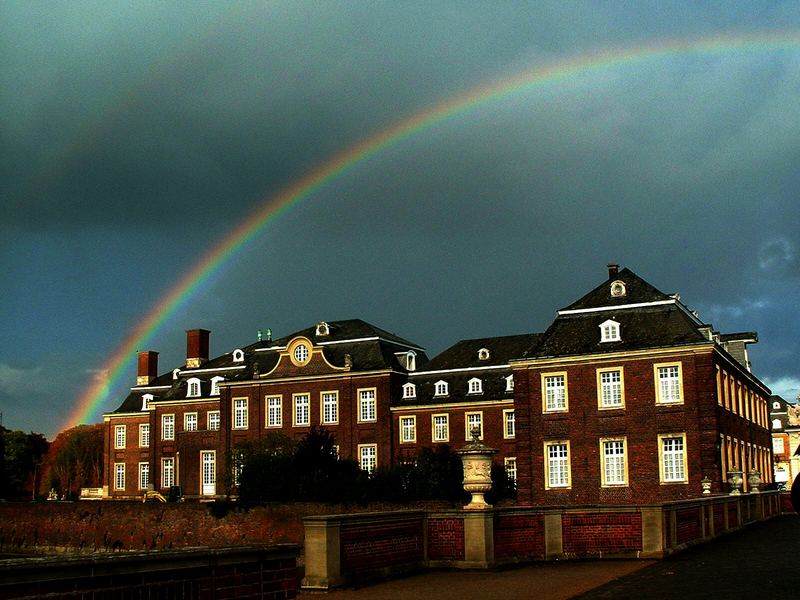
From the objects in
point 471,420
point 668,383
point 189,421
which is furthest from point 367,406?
point 668,383

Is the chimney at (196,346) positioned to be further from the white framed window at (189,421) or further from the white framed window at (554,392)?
the white framed window at (554,392)

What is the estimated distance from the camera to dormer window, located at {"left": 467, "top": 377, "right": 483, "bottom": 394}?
198ft

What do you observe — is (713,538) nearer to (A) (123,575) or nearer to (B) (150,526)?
(A) (123,575)

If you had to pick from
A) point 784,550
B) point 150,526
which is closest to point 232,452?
point 150,526

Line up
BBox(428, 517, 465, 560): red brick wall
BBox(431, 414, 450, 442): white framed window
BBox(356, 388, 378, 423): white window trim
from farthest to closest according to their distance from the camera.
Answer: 1. BBox(356, 388, 378, 423): white window trim
2. BBox(431, 414, 450, 442): white framed window
3. BBox(428, 517, 465, 560): red brick wall

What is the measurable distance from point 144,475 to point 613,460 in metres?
42.0

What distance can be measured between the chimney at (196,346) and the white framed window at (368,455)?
20.9 metres

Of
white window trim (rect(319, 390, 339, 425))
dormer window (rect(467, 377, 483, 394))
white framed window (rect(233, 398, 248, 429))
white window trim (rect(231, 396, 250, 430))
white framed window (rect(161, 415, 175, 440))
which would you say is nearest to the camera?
dormer window (rect(467, 377, 483, 394))

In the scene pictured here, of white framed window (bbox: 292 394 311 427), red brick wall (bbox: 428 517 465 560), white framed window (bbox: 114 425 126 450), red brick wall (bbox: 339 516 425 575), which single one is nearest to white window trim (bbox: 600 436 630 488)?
white framed window (bbox: 292 394 311 427)

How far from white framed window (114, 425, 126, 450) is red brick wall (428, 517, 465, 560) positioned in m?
61.7

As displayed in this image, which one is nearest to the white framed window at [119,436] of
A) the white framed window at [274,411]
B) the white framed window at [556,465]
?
the white framed window at [274,411]

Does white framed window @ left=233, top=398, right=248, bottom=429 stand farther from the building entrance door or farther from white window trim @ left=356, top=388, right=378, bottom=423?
white window trim @ left=356, top=388, right=378, bottom=423

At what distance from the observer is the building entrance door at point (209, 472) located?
221 feet

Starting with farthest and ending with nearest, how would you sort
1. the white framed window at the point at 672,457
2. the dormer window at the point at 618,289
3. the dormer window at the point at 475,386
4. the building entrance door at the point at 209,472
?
the building entrance door at the point at 209,472
the dormer window at the point at 475,386
the dormer window at the point at 618,289
the white framed window at the point at 672,457
